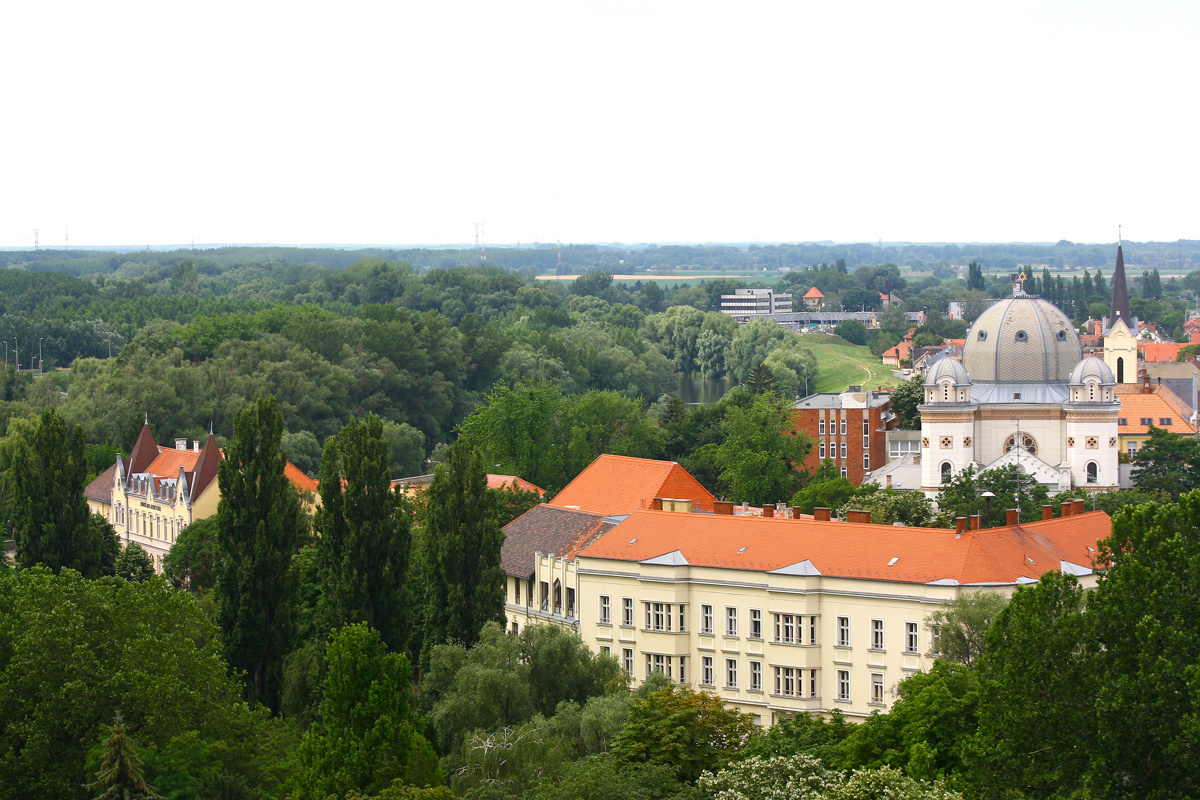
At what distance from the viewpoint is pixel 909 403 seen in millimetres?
114000

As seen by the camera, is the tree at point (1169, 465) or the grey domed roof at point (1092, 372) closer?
the tree at point (1169, 465)

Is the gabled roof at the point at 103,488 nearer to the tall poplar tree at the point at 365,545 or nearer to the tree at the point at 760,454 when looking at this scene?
the tree at the point at 760,454

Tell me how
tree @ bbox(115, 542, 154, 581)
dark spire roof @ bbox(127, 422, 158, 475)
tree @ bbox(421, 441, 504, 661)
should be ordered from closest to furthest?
tree @ bbox(421, 441, 504, 661)
tree @ bbox(115, 542, 154, 581)
dark spire roof @ bbox(127, 422, 158, 475)

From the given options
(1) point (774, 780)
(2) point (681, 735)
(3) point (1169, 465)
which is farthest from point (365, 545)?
(3) point (1169, 465)

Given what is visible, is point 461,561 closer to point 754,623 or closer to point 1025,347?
point 754,623

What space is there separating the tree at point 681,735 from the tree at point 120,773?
487 inches

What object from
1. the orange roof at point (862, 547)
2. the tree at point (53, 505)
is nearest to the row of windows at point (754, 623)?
the orange roof at point (862, 547)

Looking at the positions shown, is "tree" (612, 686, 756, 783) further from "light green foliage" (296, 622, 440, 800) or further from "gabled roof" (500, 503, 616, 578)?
"gabled roof" (500, 503, 616, 578)

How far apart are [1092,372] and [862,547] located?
136ft

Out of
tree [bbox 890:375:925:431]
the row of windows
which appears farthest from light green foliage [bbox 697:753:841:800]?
tree [bbox 890:375:925:431]

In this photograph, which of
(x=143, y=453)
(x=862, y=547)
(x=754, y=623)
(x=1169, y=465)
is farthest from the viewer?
(x=143, y=453)

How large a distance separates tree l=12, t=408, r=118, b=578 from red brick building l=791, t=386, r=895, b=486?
60082 mm

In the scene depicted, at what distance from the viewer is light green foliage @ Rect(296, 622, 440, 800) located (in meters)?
40.2

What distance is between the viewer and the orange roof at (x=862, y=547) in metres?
55.1
